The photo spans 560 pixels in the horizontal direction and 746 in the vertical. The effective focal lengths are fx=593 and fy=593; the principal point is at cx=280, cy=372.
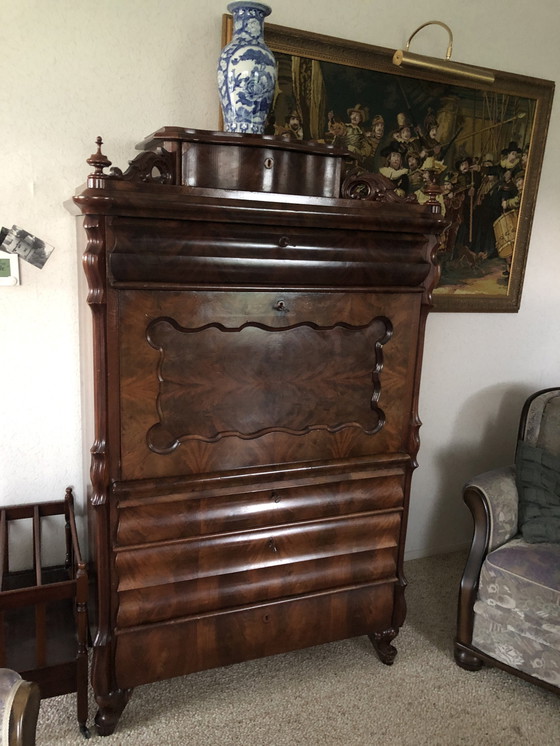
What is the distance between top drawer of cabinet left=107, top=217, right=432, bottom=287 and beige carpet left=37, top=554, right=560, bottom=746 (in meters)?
1.29

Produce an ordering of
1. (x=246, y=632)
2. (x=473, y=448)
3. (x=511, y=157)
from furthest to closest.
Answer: (x=473, y=448) < (x=511, y=157) < (x=246, y=632)

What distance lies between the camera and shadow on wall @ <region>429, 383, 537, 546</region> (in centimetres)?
269

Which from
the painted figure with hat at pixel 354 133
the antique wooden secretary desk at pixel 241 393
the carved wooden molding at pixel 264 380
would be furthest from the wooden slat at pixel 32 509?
the painted figure with hat at pixel 354 133

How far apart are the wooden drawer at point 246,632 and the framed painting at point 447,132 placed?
124cm

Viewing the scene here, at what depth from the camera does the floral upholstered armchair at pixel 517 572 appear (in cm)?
185

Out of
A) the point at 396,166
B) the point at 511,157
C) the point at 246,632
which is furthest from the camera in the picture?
the point at 511,157

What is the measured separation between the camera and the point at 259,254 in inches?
60.2

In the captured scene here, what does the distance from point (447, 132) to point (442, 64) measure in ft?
0.84

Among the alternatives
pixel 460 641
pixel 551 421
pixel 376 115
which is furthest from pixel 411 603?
pixel 376 115

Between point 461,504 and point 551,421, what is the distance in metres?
0.70

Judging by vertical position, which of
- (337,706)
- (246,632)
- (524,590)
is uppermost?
(524,590)

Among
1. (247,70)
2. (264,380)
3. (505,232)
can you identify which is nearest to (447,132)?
(505,232)

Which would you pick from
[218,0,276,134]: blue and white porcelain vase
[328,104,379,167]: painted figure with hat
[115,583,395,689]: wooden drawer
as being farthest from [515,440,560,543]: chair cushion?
[218,0,276,134]: blue and white porcelain vase

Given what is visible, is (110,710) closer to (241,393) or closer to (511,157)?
(241,393)
